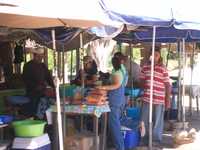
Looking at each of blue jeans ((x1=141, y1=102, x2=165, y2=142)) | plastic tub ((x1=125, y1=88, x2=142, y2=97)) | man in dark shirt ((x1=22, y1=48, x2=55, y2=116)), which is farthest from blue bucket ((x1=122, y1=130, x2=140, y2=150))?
plastic tub ((x1=125, y1=88, x2=142, y2=97))

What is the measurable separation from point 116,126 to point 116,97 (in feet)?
1.76

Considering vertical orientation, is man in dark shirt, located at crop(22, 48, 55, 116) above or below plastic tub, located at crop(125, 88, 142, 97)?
above

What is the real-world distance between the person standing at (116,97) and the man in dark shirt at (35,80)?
6.21ft

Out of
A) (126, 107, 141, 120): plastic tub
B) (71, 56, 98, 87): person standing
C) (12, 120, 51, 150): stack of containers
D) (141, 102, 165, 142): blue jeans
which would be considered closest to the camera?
(12, 120, 51, 150): stack of containers

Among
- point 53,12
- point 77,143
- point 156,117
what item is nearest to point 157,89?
point 156,117

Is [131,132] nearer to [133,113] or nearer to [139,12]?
[133,113]

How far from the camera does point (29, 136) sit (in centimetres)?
792

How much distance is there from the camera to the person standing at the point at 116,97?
9.04m

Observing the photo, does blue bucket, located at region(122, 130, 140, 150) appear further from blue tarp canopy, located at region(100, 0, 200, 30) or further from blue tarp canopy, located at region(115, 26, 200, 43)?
blue tarp canopy, located at region(115, 26, 200, 43)

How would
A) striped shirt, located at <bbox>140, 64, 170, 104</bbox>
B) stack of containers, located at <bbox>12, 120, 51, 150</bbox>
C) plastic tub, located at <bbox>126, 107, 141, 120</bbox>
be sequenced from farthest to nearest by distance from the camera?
plastic tub, located at <bbox>126, 107, 141, 120</bbox> → striped shirt, located at <bbox>140, 64, 170, 104</bbox> → stack of containers, located at <bbox>12, 120, 51, 150</bbox>

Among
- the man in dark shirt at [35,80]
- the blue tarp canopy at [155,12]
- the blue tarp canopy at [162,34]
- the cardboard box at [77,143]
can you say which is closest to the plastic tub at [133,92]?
the blue tarp canopy at [162,34]

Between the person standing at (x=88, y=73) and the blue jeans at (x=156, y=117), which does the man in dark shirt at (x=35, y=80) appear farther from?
the blue jeans at (x=156, y=117)

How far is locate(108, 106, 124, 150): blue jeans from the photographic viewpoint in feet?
30.3

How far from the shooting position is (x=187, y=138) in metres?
11.0
